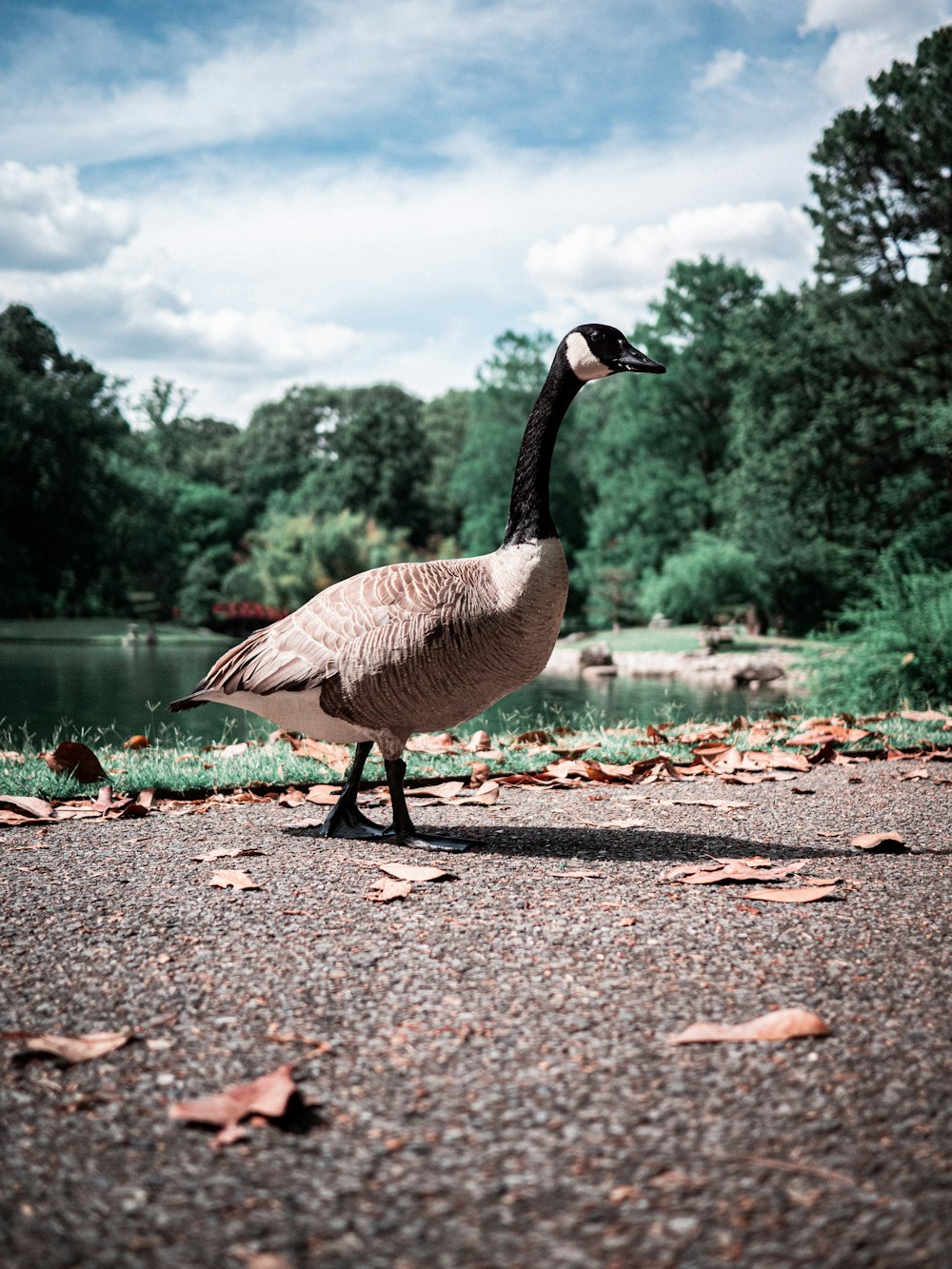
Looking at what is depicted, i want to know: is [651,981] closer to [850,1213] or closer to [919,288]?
[850,1213]

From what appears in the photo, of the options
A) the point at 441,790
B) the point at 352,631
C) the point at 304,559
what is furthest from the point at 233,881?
the point at 304,559

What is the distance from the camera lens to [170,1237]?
1.67m

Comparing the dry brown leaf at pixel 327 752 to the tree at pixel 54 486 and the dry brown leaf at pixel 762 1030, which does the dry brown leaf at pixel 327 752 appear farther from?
the tree at pixel 54 486

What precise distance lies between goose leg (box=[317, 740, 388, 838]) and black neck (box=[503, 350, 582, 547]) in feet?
4.07

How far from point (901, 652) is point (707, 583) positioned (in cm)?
2632

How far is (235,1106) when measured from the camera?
6.63 feet

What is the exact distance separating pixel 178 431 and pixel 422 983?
274ft

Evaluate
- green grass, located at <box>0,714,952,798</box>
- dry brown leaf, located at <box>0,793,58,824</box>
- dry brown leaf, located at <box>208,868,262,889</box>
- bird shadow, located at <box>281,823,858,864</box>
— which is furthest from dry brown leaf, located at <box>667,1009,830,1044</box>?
green grass, located at <box>0,714,952,798</box>

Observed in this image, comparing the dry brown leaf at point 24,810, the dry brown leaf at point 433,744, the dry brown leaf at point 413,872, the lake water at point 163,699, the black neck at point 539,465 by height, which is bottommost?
the lake water at point 163,699

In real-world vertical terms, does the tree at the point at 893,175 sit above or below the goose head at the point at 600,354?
above

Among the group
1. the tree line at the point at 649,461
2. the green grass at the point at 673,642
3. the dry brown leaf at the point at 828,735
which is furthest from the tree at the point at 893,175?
the dry brown leaf at the point at 828,735

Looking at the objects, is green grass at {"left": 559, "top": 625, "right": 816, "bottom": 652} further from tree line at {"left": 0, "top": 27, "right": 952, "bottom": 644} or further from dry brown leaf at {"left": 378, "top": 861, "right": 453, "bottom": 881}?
dry brown leaf at {"left": 378, "top": 861, "right": 453, "bottom": 881}

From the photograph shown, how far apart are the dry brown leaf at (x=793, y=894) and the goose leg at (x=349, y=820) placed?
5.66 ft

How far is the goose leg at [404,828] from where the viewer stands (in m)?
4.25
